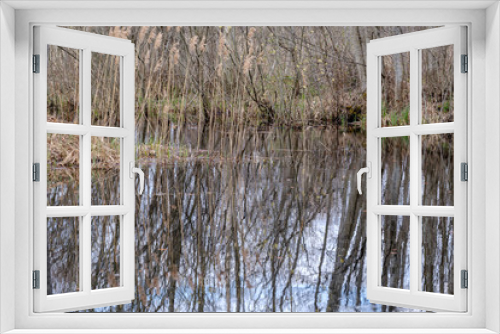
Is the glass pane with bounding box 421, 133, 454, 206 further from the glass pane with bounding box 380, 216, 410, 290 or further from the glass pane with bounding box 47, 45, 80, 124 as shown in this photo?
the glass pane with bounding box 47, 45, 80, 124

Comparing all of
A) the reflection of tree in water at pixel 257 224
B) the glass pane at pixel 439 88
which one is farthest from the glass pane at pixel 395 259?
the glass pane at pixel 439 88

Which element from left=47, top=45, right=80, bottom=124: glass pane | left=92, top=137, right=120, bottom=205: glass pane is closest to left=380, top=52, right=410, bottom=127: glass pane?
left=92, top=137, right=120, bottom=205: glass pane

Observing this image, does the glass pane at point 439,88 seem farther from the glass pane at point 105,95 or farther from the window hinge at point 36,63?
the window hinge at point 36,63

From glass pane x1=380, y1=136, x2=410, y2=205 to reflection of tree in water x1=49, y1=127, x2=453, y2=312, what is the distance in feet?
0.09

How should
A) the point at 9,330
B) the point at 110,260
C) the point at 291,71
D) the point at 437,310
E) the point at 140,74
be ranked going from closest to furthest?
the point at 9,330 < the point at 437,310 < the point at 110,260 < the point at 140,74 < the point at 291,71

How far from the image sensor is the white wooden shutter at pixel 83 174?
7.65ft

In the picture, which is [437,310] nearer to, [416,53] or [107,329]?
[416,53]

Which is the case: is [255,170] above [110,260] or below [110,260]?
above

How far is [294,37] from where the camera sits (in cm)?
673

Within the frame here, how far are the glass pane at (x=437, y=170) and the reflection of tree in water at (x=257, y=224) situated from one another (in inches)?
1.9

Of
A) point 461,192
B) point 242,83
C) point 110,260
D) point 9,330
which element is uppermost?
point 242,83

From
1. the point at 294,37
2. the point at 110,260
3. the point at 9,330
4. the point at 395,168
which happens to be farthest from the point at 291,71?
the point at 9,330

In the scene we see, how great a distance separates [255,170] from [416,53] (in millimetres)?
4579
